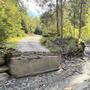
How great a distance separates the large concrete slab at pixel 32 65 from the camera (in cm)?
845

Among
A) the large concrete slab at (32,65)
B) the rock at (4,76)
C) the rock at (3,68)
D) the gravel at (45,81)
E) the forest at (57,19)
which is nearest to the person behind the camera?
the gravel at (45,81)

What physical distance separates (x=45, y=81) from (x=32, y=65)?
1333mm

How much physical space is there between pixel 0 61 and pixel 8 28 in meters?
→ 7.15

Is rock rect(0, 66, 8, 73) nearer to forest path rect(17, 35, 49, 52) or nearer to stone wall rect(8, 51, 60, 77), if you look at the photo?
stone wall rect(8, 51, 60, 77)

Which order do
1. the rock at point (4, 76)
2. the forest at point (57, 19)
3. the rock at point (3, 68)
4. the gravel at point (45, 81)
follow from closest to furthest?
the gravel at point (45, 81) < the rock at point (4, 76) < the rock at point (3, 68) < the forest at point (57, 19)

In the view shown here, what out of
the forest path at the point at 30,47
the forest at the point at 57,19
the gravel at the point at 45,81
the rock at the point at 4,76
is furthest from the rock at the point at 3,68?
the forest at the point at 57,19

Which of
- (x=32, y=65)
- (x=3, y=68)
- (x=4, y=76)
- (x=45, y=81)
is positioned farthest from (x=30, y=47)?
(x=45, y=81)

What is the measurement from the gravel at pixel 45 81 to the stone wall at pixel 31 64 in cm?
32

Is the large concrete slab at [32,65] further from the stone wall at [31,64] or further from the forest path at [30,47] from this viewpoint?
the forest path at [30,47]

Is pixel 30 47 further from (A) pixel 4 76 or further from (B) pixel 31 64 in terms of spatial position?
(A) pixel 4 76

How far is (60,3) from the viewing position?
1858cm

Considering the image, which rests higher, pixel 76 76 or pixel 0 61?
pixel 0 61

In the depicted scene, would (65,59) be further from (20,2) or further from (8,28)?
(20,2)

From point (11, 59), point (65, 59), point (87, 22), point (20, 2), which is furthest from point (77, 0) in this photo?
point (11, 59)
